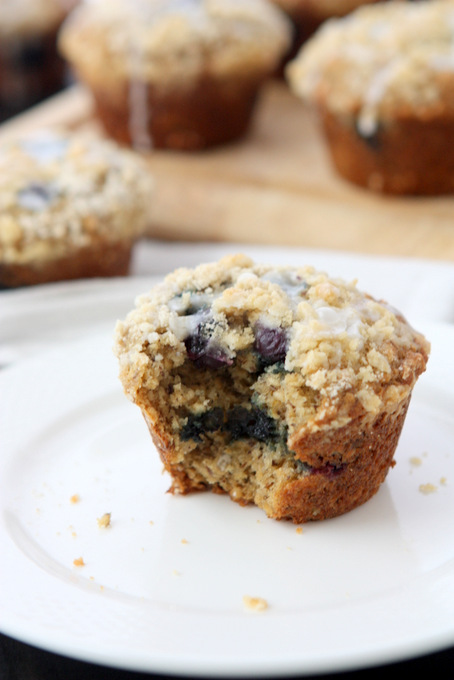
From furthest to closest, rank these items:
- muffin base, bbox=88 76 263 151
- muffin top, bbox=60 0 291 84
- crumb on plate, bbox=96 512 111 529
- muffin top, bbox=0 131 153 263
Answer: muffin base, bbox=88 76 263 151 < muffin top, bbox=60 0 291 84 < muffin top, bbox=0 131 153 263 < crumb on plate, bbox=96 512 111 529

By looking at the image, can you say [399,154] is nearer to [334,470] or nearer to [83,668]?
[334,470]

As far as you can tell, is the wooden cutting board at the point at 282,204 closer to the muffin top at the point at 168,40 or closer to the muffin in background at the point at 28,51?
the muffin top at the point at 168,40

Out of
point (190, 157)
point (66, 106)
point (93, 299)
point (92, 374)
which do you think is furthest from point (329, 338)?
point (66, 106)

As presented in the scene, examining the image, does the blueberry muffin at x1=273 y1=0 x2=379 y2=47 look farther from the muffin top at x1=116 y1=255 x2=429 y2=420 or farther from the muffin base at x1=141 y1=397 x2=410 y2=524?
the muffin base at x1=141 y1=397 x2=410 y2=524

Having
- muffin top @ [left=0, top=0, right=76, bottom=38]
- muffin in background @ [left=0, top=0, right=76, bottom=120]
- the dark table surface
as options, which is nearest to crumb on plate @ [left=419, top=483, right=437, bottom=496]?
the dark table surface

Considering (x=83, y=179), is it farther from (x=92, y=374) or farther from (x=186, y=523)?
(x=186, y=523)

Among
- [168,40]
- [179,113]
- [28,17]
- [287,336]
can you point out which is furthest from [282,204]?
[28,17]
